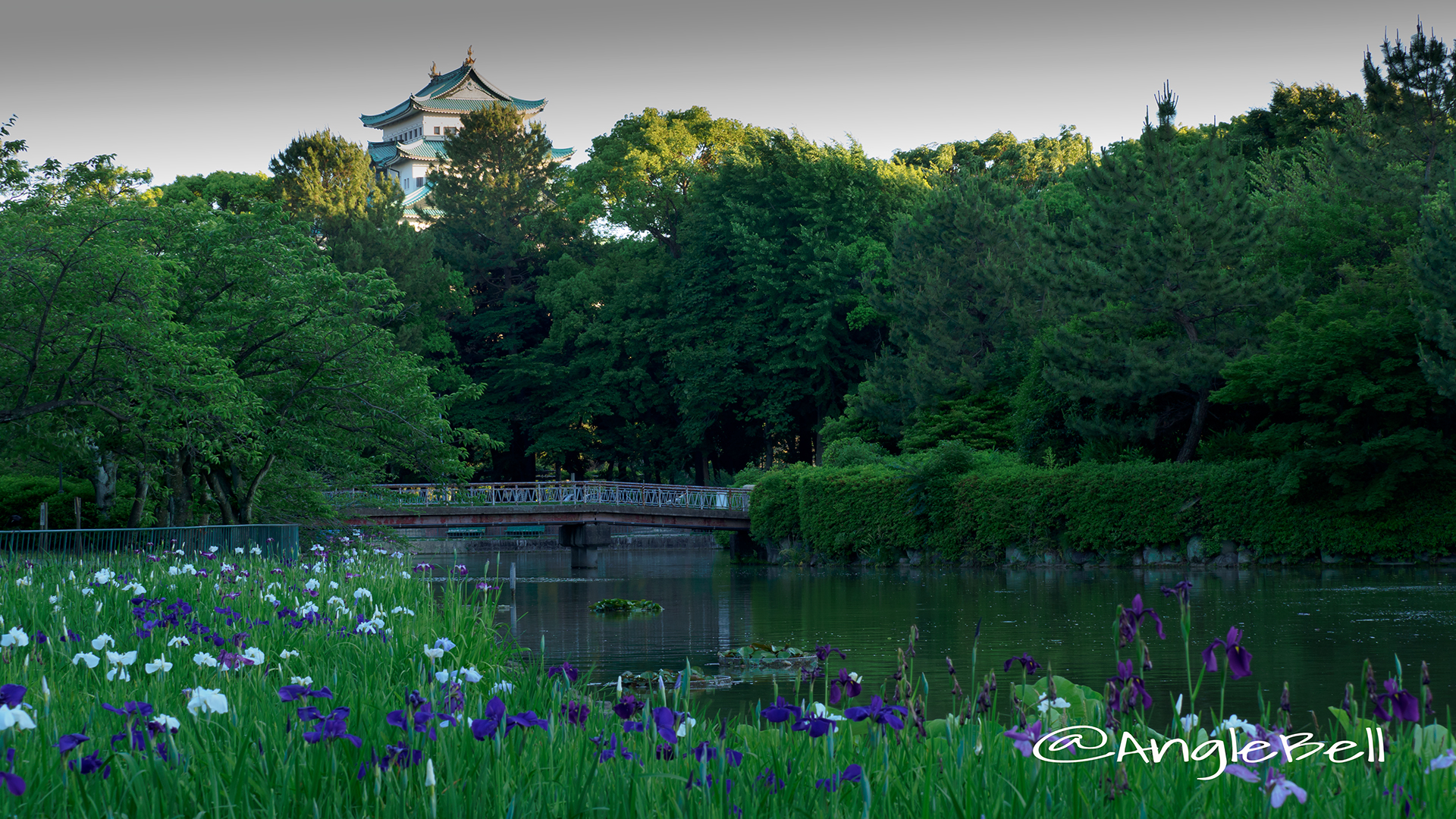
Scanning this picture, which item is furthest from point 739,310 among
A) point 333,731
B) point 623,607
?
point 333,731

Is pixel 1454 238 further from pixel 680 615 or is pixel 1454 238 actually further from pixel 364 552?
pixel 364 552

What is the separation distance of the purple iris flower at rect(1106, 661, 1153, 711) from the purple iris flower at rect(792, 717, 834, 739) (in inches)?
34.6

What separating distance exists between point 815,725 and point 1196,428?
32585 mm

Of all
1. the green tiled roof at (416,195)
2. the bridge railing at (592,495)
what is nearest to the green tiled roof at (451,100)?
the green tiled roof at (416,195)

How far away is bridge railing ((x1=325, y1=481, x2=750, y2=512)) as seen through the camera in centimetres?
4341

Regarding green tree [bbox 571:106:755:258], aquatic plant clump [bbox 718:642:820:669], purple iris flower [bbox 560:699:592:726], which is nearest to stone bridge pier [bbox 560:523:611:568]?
green tree [bbox 571:106:755:258]

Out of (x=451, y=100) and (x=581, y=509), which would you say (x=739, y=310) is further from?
→ (x=451, y=100)

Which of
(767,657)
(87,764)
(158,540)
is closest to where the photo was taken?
(87,764)

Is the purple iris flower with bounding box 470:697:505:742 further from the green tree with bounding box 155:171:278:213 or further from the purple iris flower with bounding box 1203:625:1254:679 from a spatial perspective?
the green tree with bounding box 155:171:278:213

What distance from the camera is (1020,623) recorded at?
19859 millimetres

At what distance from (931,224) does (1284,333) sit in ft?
52.7

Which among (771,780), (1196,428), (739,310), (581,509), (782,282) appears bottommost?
(581,509)

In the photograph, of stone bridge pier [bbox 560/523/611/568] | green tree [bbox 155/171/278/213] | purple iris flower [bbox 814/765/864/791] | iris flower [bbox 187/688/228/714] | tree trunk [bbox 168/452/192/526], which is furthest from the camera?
green tree [bbox 155/171/278/213]

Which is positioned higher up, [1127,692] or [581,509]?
[1127,692]
